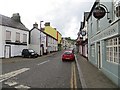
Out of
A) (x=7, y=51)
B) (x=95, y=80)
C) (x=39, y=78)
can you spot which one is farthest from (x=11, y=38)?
(x=95, y=80)

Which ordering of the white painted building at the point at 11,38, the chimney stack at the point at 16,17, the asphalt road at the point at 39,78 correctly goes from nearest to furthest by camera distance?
the asphalt road at the point at 39,78
the white painted building at the point at 11,38
the chimney stack at the point at 16,17

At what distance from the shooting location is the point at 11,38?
36.2 metres

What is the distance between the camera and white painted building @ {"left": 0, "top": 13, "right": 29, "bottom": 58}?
109 feet

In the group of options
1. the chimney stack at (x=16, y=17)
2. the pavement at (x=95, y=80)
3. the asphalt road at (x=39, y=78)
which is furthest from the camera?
the chimney stack at (x=16, y=17)

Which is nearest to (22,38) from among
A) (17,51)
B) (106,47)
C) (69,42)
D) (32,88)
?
(17,51)

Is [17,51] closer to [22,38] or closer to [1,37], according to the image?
[22,38]

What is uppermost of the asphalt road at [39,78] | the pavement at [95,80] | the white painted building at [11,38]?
the white painted building at [11,38]

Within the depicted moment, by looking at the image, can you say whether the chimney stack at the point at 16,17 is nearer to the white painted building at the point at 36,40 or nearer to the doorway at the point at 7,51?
the white painted building at the point at 36,40

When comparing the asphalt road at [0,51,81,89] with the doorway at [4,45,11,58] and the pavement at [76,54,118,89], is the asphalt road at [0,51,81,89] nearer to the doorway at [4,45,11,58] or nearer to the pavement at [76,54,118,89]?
the pavement at [76,54,118,89]

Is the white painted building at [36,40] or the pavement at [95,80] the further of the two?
the white painted building at [36,40]

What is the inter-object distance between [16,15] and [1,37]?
12640 mm

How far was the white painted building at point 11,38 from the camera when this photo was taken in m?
33.2

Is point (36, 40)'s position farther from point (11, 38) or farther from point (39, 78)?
point (39, 78)

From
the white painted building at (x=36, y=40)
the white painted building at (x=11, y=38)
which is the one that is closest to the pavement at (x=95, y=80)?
the white painted building at (x=11, y=38)
